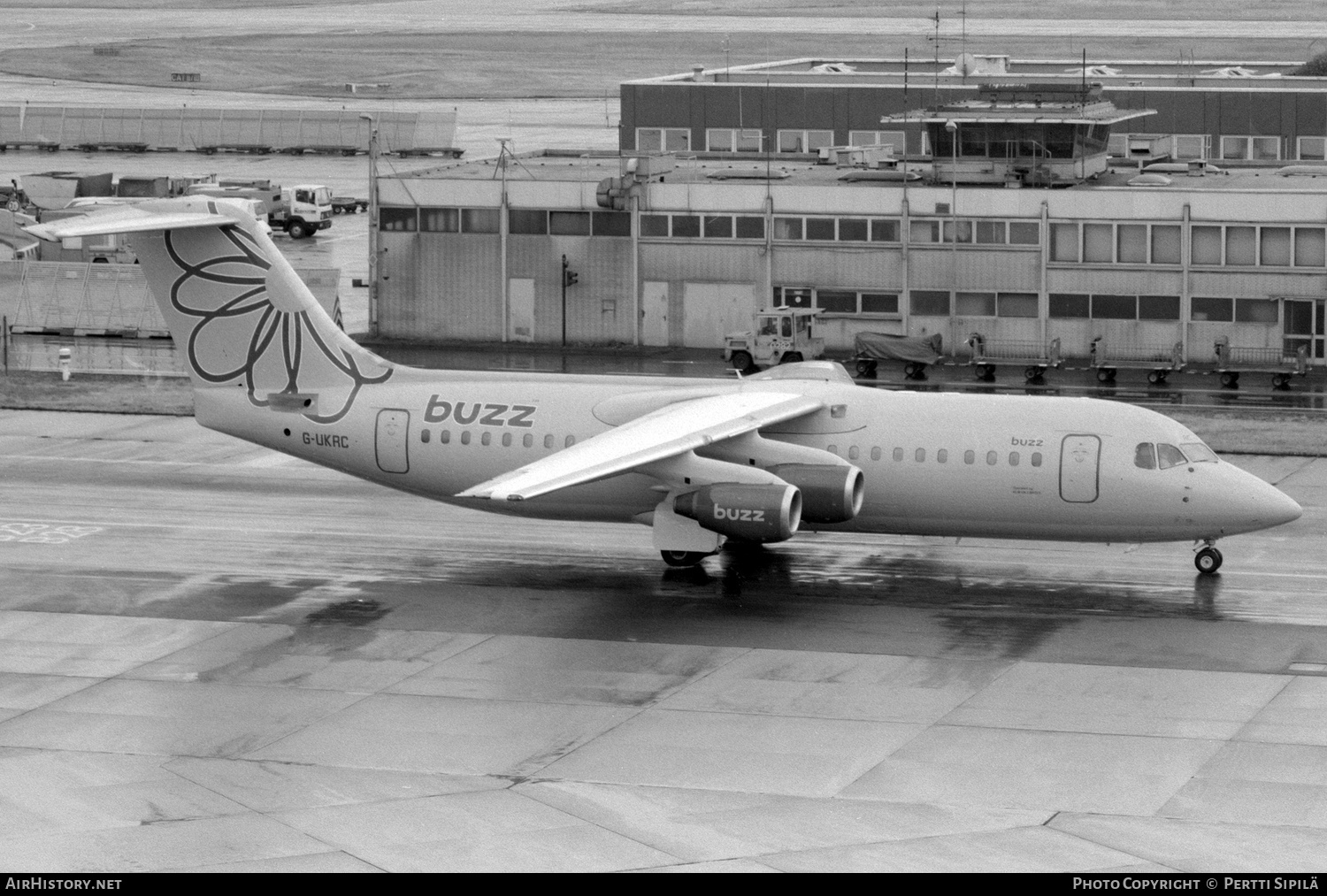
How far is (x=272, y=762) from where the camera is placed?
31375mm

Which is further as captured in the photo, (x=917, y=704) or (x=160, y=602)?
(x=160, y=602)

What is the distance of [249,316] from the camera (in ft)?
150

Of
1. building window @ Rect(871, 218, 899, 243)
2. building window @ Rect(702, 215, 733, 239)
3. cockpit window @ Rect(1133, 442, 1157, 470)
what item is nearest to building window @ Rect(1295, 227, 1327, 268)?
building window @ Rect(871, 218, 899, 243)

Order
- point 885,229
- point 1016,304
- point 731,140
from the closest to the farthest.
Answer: point 1016,304 → point 885,229 → point 731,140

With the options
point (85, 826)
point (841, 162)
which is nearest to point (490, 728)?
point (85, 826)

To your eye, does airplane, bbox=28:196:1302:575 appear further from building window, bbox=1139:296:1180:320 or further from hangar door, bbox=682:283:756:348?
hangar door, bbox=682:283:756:348

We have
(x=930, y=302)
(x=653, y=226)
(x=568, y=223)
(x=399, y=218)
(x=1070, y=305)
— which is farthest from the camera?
(x=399, y=218)

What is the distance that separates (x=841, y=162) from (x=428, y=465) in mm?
42693

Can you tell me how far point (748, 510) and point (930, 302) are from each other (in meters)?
36.6

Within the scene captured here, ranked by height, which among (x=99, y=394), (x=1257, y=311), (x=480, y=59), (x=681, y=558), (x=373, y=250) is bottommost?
(x=681, y=558)

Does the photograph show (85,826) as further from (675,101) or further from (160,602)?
(675,101)

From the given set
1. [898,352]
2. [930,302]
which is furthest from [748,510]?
[930,302]

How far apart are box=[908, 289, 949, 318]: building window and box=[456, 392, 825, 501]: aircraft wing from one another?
3163 cm

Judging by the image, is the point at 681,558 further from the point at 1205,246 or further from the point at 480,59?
the point at 480,59
